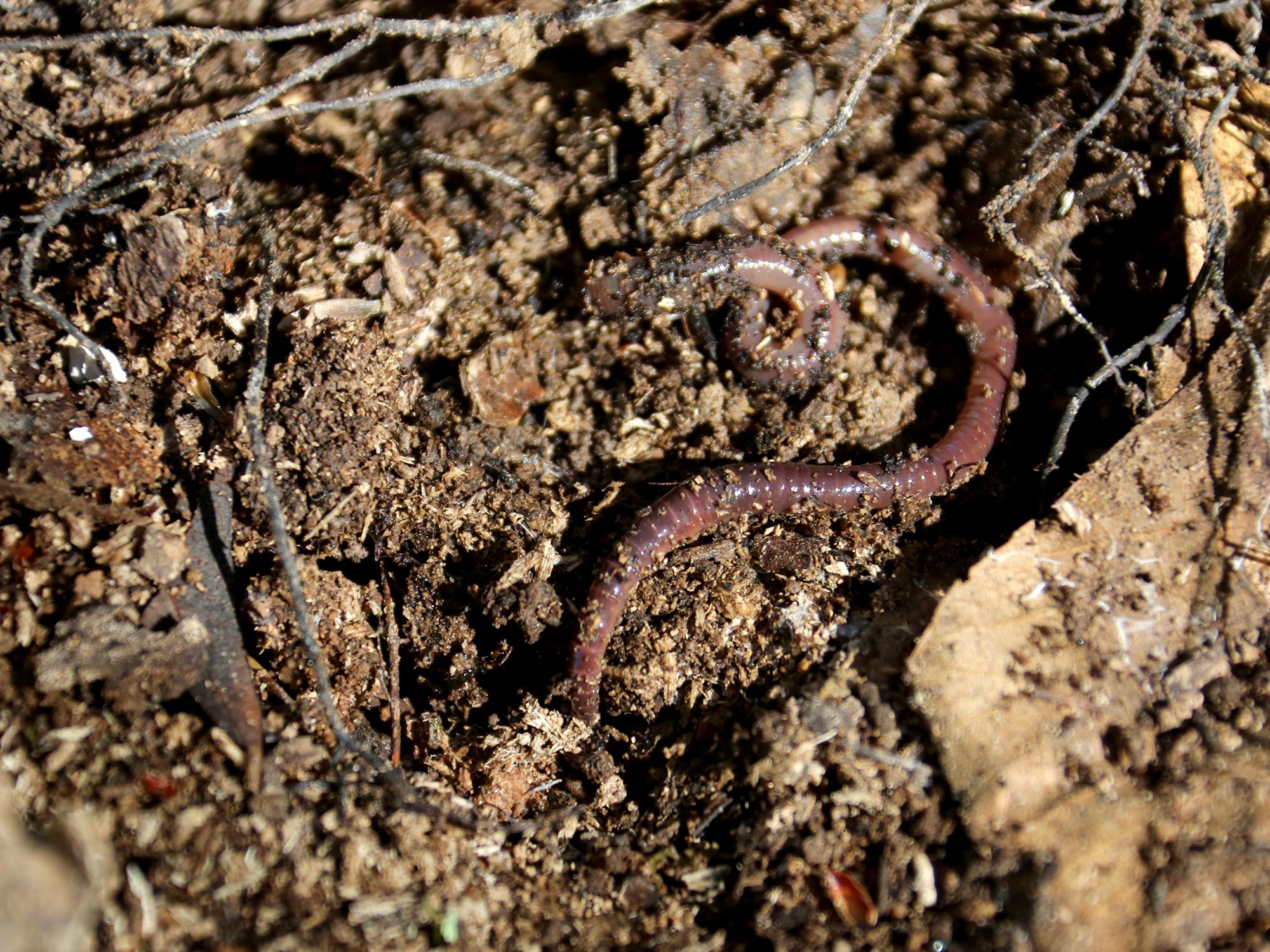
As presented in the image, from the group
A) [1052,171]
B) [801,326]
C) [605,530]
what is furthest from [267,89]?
[1052,171]

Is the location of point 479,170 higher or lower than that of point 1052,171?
higher

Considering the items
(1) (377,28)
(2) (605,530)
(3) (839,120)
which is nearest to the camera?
(1) (377,28)

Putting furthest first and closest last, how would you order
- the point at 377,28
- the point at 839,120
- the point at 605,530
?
1. the point at 605,530
2. the point at 839,120
3. the point at 377,28

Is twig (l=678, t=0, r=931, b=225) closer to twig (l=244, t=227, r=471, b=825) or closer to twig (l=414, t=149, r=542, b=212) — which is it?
twig (l=414, t=149, r=542, b=212)

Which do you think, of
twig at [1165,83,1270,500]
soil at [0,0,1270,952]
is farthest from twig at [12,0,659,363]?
twig at [1165,83,1270,500]

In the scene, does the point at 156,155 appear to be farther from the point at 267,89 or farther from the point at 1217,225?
the point at 1217,225

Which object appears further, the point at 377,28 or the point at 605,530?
the point at 605,530
